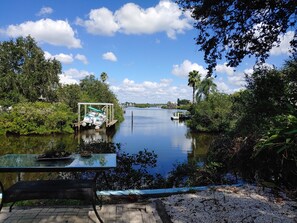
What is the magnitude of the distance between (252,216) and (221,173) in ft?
8.21

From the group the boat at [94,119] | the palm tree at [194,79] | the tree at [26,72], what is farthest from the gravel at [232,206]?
the palm tree at [194,79]

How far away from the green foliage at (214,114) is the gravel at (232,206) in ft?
91.7

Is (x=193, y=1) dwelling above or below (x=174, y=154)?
above

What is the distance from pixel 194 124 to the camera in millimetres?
37500

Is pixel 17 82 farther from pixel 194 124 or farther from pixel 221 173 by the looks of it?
pixel 221 173

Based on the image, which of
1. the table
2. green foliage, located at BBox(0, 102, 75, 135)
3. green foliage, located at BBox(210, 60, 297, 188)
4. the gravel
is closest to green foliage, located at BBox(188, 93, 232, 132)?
green foliage, located at BBox(0, 102, 75, 135)

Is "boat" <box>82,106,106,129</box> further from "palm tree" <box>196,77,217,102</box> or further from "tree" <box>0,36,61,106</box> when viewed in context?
"palm tree" <box>196,77,217,102</box>

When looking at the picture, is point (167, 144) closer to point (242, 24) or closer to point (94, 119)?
point (94, 119)

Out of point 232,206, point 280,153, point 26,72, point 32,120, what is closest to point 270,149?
point 280,153

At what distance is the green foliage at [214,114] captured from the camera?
108 feet

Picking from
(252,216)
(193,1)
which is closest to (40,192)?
(252,216)

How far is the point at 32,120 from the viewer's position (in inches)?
1125

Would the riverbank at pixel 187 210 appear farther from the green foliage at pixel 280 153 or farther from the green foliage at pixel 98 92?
the green foliage at pixel 98 92

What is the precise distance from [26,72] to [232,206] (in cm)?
3746
